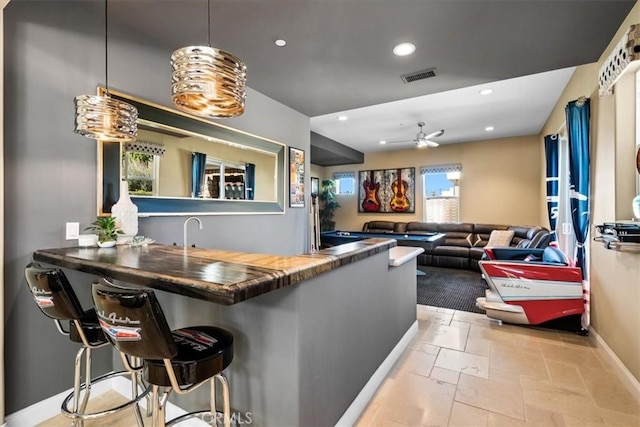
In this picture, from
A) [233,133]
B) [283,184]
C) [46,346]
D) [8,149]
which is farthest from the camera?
[283,184]

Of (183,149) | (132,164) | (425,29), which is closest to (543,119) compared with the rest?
(425,29)

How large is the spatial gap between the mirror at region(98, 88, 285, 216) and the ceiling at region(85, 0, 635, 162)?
24.2 inches

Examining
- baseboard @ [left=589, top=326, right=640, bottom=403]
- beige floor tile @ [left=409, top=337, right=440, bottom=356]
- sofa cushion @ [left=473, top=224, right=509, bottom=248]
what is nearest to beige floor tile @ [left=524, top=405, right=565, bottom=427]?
baseboard @ [left=589, top=326, right=640, bottom=403]

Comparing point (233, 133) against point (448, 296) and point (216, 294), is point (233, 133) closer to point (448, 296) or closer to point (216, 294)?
point (216, 294)

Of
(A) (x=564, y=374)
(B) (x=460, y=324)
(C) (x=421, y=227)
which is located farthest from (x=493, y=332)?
(C) (x=421, y=227)

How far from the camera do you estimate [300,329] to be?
4.48 ft

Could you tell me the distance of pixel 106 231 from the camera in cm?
195

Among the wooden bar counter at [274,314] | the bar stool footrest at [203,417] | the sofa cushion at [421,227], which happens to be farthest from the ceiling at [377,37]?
the sofa cushion at [421,227]

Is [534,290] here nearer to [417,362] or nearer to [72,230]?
[417,362]

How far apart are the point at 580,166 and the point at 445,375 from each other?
98.2 inches

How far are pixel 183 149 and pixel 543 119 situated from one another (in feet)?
19.4

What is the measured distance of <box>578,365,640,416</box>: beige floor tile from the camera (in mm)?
1971

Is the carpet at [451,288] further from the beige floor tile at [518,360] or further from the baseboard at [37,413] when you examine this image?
the baseboard at [37,413]

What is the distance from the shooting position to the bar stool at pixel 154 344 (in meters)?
1.06
